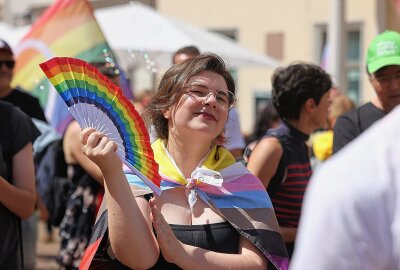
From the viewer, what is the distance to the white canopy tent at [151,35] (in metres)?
10.1

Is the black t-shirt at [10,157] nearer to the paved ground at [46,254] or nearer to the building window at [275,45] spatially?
the paved ground at [46,254]

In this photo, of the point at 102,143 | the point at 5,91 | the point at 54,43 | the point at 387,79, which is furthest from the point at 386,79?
the point at 54,43

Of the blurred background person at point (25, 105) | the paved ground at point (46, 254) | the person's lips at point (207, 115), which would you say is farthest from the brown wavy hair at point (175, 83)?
the paved ground at point (46, 254)

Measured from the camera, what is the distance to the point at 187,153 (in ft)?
10.2

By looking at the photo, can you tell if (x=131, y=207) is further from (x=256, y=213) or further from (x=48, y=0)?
(x=48, y=0)

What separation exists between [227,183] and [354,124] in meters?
1.50

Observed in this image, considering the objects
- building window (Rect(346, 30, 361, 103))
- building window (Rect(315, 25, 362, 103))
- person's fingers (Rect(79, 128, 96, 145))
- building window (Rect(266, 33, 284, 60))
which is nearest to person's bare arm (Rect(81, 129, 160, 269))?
person's fingers (Rect(79, 128, 96, 145))

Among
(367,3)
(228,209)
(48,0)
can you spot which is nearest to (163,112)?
(228,209)

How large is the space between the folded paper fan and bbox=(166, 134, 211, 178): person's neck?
0.67ft

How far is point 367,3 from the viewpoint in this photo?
1873cm

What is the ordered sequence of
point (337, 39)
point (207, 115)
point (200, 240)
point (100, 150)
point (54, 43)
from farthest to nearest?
1. point (337, 39)
2. point (54, 43)
3. point (207, 115)
4. point (200, 240)
5. point (100, 150)

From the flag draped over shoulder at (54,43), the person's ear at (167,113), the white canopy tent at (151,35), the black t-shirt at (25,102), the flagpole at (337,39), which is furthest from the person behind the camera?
the flagpole at (337,39)

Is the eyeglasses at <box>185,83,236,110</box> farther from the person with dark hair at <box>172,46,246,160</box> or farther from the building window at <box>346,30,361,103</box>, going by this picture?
the building window at <box>346,30,361,103</box>

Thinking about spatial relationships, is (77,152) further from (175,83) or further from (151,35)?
(151,35)
